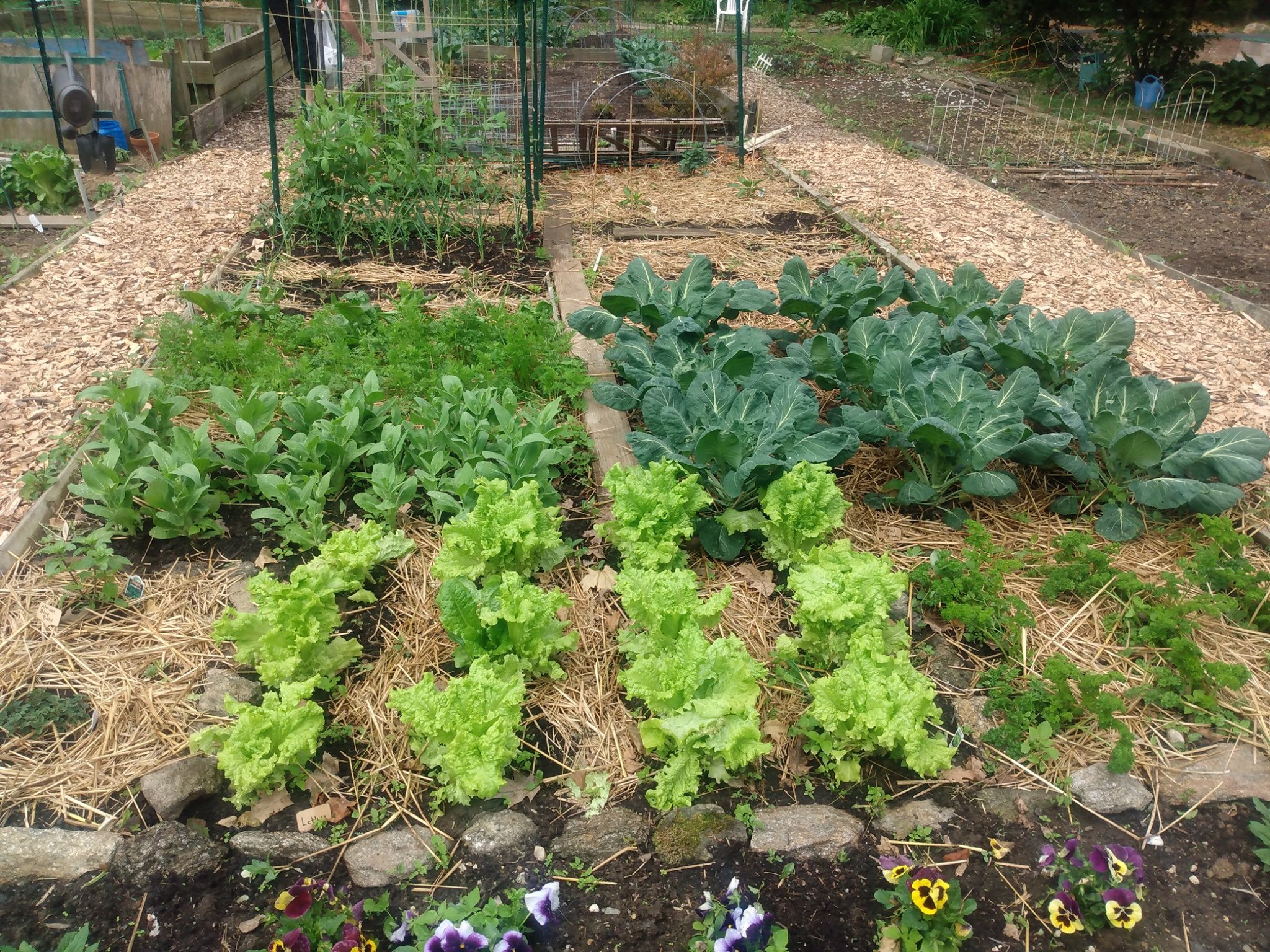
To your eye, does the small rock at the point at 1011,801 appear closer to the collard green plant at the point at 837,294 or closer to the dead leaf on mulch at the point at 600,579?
the dead leaf on mulch at the point at 600,579

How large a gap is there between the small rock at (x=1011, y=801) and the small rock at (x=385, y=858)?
1.45m

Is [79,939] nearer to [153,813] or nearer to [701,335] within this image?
[153,813]

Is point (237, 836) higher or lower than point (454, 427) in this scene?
lower

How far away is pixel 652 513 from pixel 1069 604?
4.83ft

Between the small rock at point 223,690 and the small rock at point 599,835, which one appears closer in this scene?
the small rock at point 599,835

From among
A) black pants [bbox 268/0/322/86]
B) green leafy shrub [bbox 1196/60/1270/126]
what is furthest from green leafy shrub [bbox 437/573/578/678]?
green leafy shrub [bbox 1196/60/1270/126]

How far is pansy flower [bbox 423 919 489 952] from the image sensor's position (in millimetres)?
1843

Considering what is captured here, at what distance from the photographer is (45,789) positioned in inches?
89.4

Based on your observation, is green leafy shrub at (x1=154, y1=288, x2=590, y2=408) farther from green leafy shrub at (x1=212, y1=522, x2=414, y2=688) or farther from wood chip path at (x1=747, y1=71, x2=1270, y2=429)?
wood chip path at (x1=747, y1=71, x2=1270, y2=429)

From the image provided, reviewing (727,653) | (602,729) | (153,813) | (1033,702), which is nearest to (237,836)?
(153,813)

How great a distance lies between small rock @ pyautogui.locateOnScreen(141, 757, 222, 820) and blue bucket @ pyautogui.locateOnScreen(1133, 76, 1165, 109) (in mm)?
13017

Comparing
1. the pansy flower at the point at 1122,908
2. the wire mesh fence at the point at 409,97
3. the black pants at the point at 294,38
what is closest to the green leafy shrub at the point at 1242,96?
the wire mesh fence at the point at 409,97

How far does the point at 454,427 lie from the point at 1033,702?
2.26m

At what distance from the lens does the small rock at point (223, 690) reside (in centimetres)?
251
